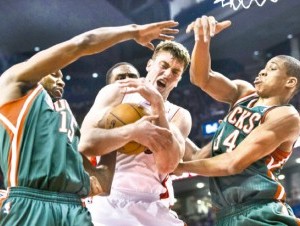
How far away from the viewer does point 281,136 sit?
4.05m

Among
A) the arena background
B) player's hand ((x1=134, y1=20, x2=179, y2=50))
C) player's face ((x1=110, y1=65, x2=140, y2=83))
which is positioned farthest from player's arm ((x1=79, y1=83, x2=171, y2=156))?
the arena background

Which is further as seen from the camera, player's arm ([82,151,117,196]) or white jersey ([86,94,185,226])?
white jersey ([86,94,185,226])

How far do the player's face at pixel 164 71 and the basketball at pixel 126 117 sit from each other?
38 centimetres

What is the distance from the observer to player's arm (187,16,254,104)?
4107 millimetres

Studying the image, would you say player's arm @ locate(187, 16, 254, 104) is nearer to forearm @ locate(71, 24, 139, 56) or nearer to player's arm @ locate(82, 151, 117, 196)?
forearm @ locate(71, 24, 139, 56)

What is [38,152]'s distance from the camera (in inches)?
128

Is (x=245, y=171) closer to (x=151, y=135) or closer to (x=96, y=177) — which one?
(x=151, y=135)

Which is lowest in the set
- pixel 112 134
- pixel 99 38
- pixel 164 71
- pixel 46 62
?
pixel 112 134

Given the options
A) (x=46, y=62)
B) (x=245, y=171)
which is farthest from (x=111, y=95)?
(x=245, y=171)

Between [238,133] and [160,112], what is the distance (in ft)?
2.55

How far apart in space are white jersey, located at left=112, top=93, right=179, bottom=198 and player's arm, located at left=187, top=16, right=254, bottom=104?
1.89 ft

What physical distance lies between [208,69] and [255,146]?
76 centimetres

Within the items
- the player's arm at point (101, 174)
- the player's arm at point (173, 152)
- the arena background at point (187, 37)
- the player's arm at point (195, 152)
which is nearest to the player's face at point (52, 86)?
the player's arm at point (101, 174)

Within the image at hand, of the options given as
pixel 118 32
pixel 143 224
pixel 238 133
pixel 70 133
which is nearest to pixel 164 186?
pixel 143 224
